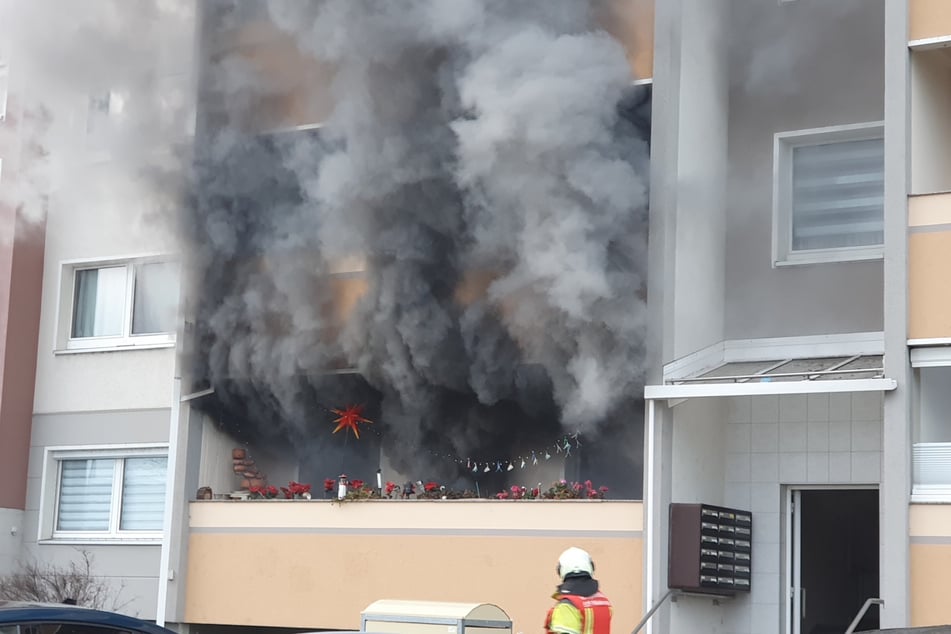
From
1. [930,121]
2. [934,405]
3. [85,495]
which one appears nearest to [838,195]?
[930,121]

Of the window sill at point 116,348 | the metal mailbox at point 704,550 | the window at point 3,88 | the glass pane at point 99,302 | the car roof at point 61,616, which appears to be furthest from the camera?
the window at point 3,88

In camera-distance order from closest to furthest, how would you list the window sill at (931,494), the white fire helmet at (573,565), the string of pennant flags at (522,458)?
the white fire helmet at (573,565)
the window sill at (931,494)
the string of pennant flags at (522,458)

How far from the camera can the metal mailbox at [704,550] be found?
1196 centimetres

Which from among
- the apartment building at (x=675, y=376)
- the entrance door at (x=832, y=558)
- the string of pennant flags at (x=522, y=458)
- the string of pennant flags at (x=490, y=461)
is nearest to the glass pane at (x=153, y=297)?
the apartment building at (x=675, y=376)

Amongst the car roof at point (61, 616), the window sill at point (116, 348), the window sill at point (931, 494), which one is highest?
the window sill at point (116, 348)

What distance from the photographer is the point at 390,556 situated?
1333 cm

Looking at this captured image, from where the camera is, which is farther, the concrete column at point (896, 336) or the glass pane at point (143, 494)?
the glass pane at point (143, 494)

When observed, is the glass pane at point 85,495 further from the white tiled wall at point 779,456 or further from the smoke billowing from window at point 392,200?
the white tiled wall at point 779,456

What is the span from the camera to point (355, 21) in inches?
556

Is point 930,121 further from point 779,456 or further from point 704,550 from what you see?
point 704,550

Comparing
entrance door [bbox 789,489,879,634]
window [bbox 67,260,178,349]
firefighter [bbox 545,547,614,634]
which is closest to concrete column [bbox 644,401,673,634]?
entrance door [bbox 789,489,879,634]

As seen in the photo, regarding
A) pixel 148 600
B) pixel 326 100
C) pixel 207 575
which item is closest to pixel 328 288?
pixel 326 100

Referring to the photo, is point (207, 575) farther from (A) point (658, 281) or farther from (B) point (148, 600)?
(A) point (658, 281)

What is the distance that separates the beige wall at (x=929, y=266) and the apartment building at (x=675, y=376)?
0.06 ft
